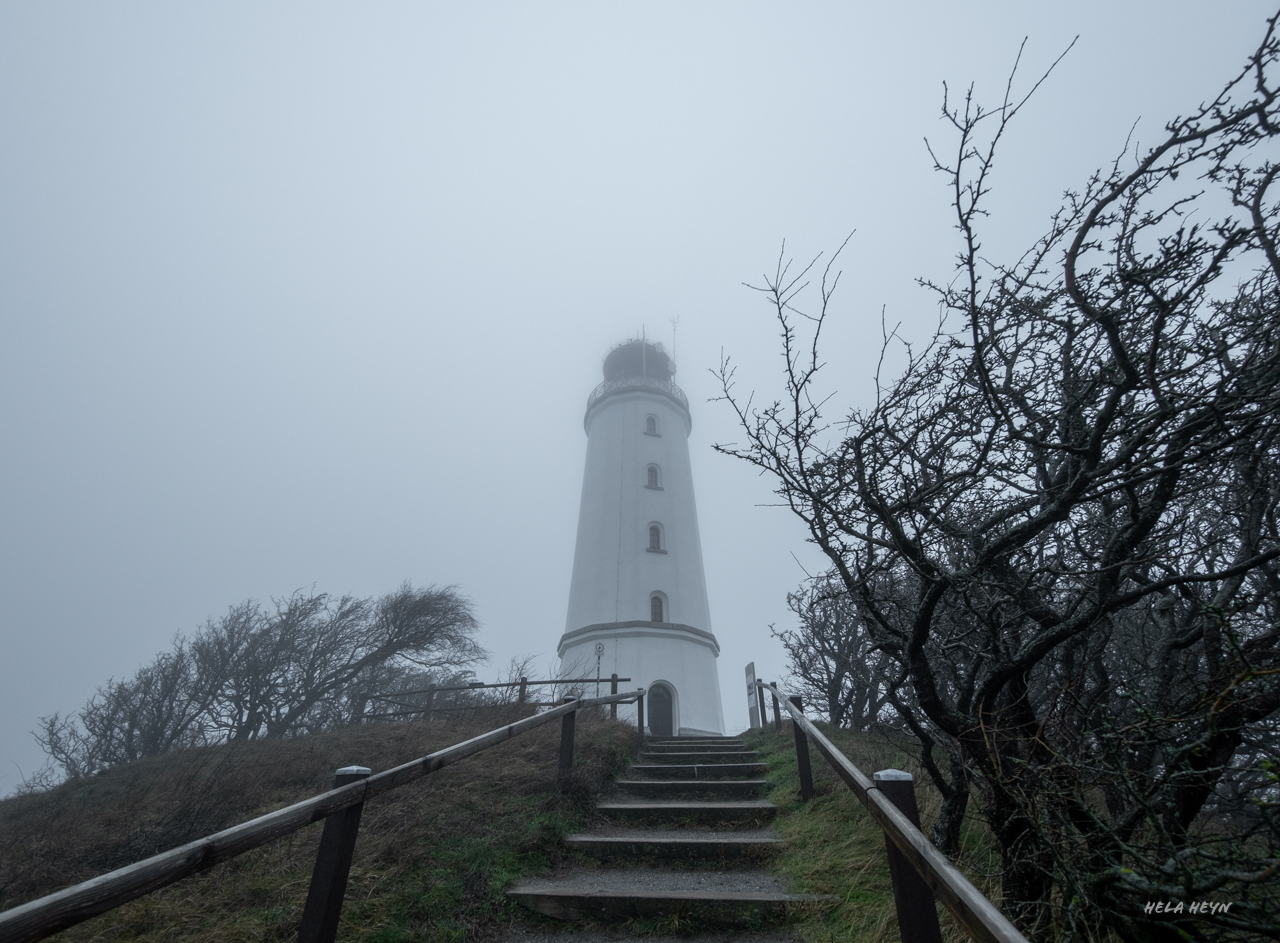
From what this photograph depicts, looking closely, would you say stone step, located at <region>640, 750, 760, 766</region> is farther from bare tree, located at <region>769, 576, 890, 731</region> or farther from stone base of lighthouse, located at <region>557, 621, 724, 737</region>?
stone base of lighthouse, located at <region>557, 621, 724, 737</region>

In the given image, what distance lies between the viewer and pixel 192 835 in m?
6.49

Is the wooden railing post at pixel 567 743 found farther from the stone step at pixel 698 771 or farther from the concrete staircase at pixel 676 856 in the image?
the stone step at pixel 698 771

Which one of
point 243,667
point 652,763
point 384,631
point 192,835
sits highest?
point 384,631

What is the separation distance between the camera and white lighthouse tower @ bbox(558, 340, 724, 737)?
17266 mm

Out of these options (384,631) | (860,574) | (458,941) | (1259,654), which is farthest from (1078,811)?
(384,631)

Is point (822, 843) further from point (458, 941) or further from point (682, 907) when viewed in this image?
point (458, 941)

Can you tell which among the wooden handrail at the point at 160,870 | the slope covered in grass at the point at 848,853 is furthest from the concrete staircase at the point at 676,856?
the wooden handrail at the point at 160,870

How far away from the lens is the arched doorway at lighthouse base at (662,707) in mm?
16953

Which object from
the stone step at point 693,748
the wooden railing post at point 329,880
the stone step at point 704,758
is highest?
the stone step at point 693,748

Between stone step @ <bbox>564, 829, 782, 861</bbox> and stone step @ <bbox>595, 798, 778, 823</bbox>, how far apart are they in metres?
Answer: 0.47

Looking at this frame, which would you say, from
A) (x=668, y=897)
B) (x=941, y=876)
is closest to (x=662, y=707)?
(x=668, y=897)

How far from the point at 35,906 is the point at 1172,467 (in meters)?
4.27

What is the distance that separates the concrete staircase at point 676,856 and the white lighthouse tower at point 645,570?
9.20m

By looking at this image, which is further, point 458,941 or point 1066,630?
point 458,941
